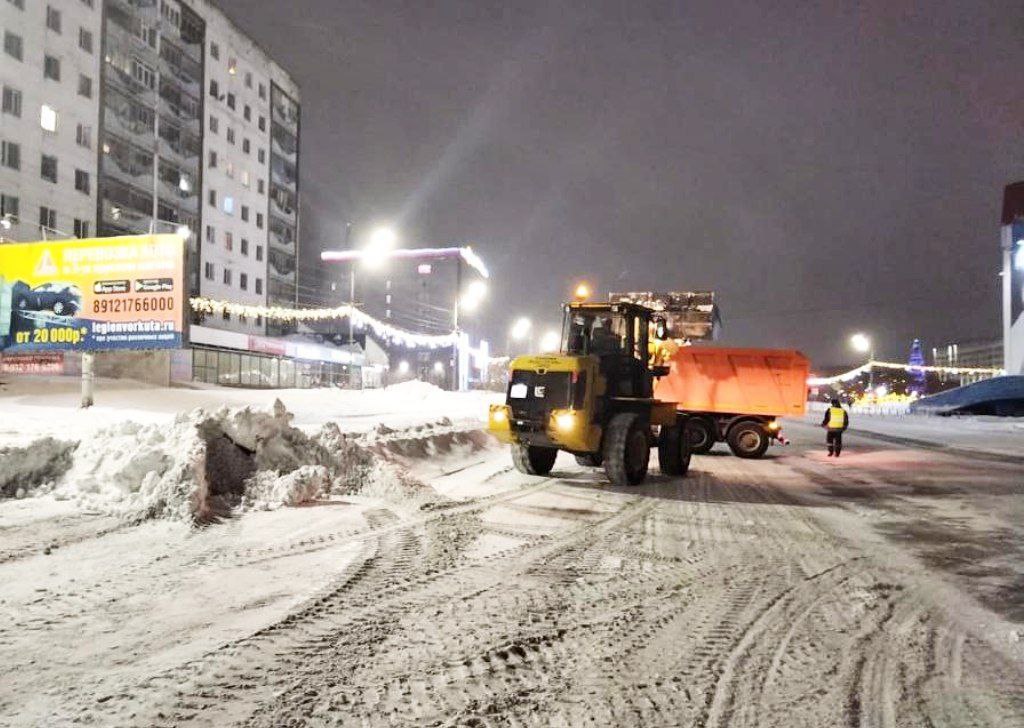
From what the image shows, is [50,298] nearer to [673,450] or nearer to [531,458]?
[531,458]

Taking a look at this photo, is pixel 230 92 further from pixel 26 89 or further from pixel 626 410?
pixel 626 410

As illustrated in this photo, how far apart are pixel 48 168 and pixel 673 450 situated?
41175 mm

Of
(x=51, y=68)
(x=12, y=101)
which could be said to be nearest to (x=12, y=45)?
(x=51, y=68)

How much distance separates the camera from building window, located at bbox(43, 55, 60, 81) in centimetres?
3884

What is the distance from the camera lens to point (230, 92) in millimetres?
56750

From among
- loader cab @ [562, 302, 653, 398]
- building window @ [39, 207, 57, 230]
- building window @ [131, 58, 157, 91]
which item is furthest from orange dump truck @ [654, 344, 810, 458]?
building window @ [131, 58, 157, 91]

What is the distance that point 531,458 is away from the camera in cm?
1190

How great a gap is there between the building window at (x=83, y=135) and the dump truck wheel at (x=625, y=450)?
43.0m

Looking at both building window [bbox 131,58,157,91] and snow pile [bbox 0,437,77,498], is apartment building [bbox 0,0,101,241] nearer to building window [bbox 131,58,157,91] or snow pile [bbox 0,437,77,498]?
building window [bbox 131,58,157,91]

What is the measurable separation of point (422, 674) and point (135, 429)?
6.91 m

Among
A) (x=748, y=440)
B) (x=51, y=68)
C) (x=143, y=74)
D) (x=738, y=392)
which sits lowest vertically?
(x=748, y=440)

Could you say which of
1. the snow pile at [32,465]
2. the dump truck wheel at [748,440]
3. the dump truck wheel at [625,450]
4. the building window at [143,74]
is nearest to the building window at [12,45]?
the building window at [143,74]

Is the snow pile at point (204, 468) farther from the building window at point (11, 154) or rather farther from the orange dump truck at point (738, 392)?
the building window at point (11, 154)

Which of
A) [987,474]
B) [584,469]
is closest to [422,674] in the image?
[584,469]
